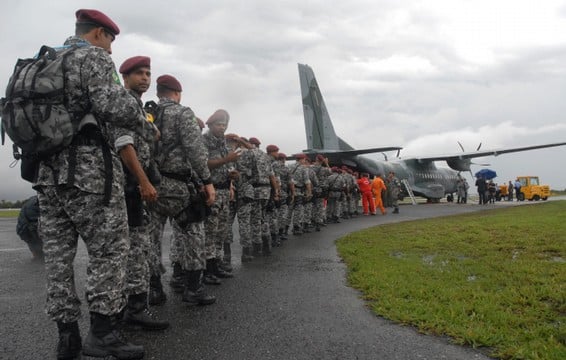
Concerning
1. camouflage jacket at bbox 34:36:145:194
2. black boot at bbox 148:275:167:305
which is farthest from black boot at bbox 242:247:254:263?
camouflage jacket at bbox 34:36:145:194

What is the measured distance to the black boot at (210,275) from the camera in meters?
5.16

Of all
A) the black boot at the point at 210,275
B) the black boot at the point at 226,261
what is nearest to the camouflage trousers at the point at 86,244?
the black boot at the point at 210,275

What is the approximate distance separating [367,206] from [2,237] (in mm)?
13284

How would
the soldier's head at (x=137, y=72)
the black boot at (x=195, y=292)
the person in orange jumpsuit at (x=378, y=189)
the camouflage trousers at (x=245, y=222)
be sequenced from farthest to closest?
the person in orange jumpsuit at (x=378, y=189) → the camouflage trousers at (x=245, y=222) → the black boot at (x=195, y=292) → the soldier's head at (x=137, y=72)

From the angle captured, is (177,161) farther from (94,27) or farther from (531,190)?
(531,190)

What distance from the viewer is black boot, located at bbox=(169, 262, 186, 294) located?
192 inches

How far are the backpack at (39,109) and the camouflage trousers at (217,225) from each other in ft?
7.84

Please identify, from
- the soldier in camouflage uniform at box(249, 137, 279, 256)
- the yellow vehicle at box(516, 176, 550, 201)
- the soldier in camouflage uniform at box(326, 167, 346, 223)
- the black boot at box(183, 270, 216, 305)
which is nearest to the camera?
the black boot at box(183, 270, 216, 305)

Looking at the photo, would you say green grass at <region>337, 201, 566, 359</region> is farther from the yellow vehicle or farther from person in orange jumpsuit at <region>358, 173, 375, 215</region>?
the yellow vehicle

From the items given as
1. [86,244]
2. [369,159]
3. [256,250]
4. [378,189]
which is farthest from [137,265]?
[369,159]

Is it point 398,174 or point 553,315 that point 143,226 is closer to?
point 553,315

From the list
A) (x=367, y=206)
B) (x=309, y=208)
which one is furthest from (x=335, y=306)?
(x=367, y=206)

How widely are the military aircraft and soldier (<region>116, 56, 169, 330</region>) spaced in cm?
1539

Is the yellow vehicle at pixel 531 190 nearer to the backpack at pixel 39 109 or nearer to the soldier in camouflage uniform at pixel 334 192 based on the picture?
the soldier in camouflage uniform at pixel 334 192
